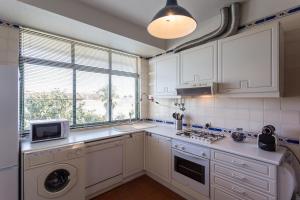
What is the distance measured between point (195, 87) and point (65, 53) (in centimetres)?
201

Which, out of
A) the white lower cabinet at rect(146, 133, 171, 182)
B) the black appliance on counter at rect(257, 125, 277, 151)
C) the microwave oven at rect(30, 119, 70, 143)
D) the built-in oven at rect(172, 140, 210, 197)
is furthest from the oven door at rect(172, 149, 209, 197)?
the microwave oven at rect(30, 119, 70, 143)

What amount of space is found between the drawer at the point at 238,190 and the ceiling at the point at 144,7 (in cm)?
210

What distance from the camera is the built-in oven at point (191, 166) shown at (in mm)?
1871

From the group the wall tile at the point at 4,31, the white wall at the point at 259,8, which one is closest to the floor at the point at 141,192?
the wall tile at the point at 4,31

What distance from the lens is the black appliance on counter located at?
1.56 m

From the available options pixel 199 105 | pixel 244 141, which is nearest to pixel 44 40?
pixel 199 105

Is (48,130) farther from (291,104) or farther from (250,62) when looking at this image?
(291,104)

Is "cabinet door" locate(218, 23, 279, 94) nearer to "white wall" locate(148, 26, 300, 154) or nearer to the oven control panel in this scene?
"white wall" locate(148, 26, 300, 154)

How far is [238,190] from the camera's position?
1.59 m

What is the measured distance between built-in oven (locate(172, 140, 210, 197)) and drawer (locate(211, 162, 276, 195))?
0.13 meters

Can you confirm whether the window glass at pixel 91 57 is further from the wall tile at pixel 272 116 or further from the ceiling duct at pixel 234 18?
the wall tile at pixel 272 116

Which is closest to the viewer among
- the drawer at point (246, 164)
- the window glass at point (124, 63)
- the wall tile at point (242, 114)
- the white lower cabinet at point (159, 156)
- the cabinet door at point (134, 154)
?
the drawer at point (246, 164)

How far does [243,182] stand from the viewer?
1564mm

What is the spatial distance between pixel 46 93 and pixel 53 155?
3.23 ft
